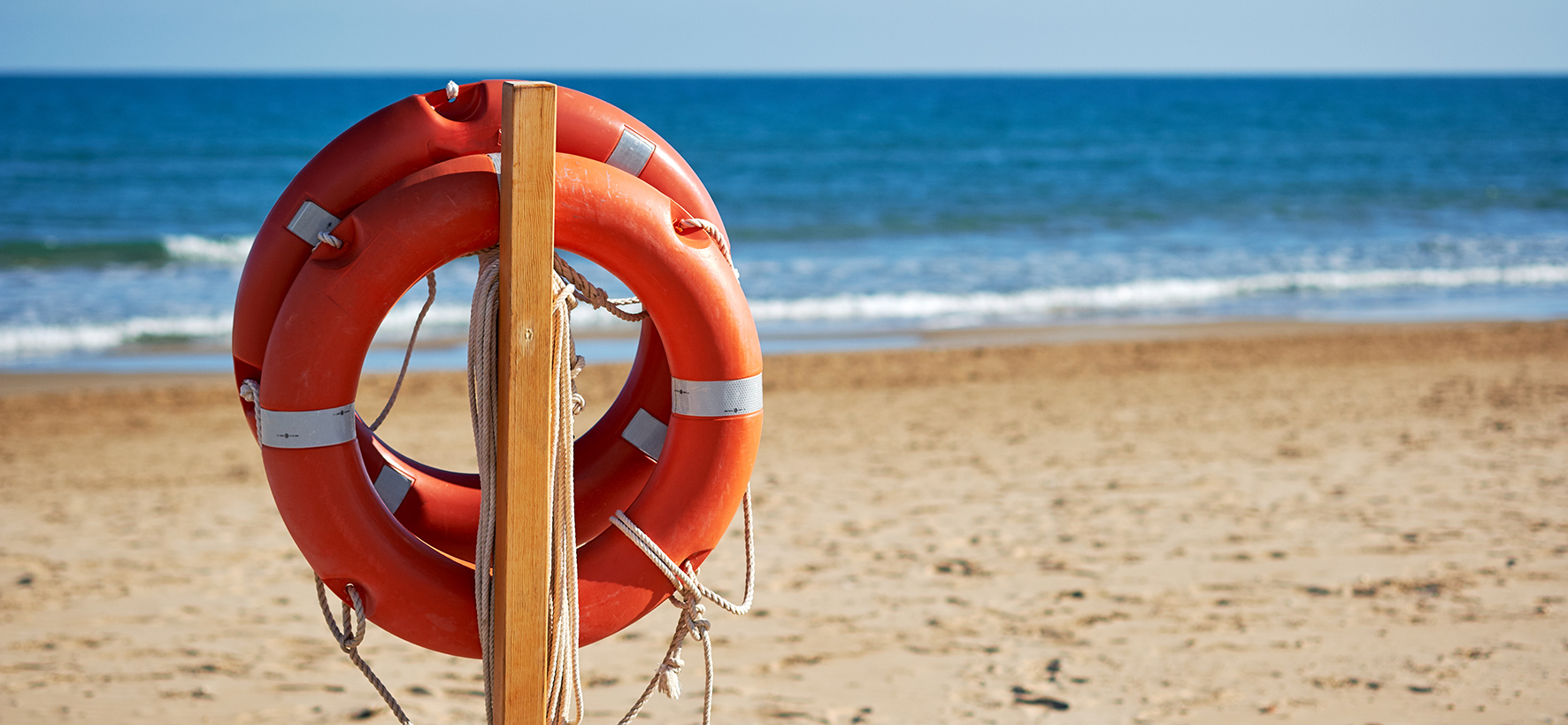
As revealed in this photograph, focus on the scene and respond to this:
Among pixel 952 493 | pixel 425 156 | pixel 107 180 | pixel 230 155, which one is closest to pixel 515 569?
pixel 425 156

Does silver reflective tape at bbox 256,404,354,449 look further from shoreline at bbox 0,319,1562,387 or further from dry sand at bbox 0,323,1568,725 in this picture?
shoreline at bbox 0,319,1562,387

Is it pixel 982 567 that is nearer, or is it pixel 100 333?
pixel 982 567

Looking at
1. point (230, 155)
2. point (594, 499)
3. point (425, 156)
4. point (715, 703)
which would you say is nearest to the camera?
point (425, 156)

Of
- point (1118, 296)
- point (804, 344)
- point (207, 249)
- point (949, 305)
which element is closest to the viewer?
point (804, 344)

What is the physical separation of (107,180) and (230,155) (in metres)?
4.14

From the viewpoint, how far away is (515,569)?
151 cm

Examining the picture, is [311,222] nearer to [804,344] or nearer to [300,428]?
[300,428]

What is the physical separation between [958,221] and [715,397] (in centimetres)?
1302

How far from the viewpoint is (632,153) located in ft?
5.77

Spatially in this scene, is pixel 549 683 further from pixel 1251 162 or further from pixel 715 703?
pixel 1251 162

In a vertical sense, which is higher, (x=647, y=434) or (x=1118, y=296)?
(x=1118, y=296)

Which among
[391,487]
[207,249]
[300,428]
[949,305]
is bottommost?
[391,487]

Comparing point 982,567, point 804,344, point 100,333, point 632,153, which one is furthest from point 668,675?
point 100,333

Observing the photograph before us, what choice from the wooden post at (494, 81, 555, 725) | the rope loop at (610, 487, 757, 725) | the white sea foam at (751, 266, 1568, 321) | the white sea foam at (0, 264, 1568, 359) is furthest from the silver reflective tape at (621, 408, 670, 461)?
the white sea foam at (751, 266, 1568, 321)
